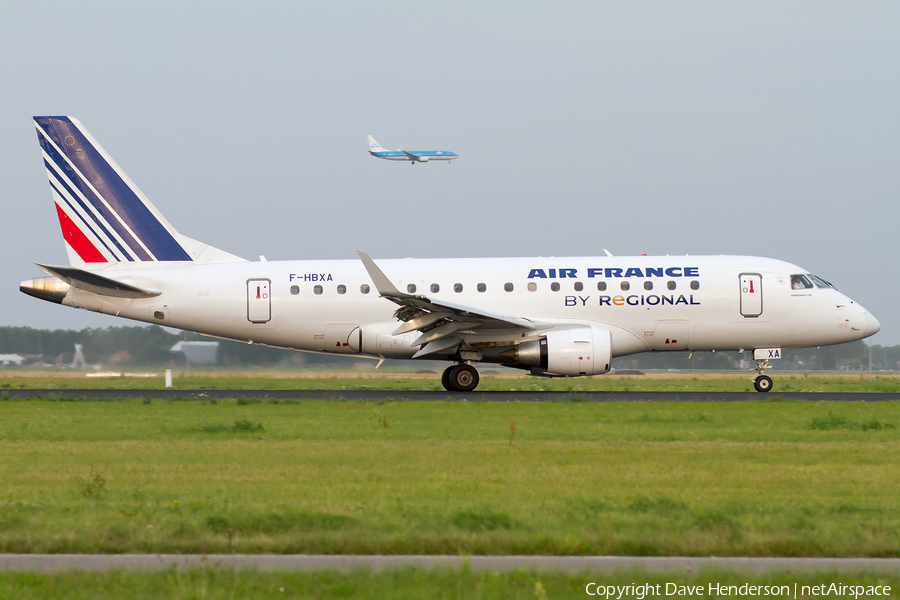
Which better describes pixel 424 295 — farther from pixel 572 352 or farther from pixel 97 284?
pixel 97 284

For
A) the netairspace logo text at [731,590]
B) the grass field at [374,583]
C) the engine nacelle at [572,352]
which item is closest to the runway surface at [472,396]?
the engine nacelle at [572,352]

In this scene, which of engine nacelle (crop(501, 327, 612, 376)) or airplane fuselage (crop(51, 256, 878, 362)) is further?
airplane fuselage (crop(51, 256, 878, 362))

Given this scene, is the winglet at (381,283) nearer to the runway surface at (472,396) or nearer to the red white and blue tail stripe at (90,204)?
the runway surface at (472,396)

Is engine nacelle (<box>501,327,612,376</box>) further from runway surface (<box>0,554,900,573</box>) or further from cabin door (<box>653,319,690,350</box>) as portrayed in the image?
runway surface (<box>0,554,900,573</box>)

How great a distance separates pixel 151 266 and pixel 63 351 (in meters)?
13.8

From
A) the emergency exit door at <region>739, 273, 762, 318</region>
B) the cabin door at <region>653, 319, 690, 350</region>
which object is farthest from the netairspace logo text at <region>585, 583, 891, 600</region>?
the emergency exit door at <region>739, 273, 762, 318</region>

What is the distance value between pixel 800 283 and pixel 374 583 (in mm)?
22528

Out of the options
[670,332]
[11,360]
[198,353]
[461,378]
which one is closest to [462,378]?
[461,378]

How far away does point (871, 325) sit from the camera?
2584 cm

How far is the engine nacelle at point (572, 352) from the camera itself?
77.4 ft

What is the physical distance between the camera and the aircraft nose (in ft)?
84.6

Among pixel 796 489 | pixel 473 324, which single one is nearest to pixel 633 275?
pixel 473 324

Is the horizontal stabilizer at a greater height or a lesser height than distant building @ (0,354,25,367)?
greater

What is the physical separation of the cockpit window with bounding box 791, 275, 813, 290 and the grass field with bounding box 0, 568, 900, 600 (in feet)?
68.3
